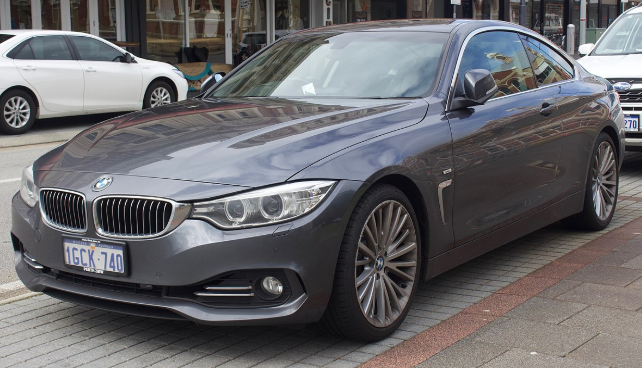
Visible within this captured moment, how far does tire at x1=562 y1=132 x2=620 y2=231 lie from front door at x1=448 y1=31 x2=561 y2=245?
76 centimetres

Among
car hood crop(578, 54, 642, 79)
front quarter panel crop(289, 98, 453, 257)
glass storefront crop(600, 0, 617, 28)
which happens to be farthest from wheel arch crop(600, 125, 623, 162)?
glass storefront crop(600, 0, 617, 28)

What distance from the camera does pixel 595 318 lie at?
4.43m

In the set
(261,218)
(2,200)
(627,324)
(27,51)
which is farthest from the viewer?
(27,51)

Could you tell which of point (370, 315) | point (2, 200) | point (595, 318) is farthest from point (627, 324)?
point (2, 200)

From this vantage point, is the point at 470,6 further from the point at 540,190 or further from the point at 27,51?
the point at 540,190

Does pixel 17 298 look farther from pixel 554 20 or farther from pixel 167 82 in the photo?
pixel 554 20

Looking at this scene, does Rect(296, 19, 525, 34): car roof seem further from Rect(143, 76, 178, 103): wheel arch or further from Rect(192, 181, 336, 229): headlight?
Rect(143, 76, 178, 103): wheel arch

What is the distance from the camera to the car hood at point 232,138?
12.6ft

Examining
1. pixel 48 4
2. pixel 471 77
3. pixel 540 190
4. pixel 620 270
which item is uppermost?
pixel 48 4

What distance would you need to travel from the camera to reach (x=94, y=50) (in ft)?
47.6

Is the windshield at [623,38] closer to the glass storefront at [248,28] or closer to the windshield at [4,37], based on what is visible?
the windshield at [4,37]

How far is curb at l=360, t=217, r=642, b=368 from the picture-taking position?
155 inches

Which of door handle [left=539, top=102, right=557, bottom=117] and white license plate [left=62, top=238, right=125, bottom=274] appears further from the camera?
door handle [left=539, top=102, right=557, bottom=117]

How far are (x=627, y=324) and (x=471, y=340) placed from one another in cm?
86
